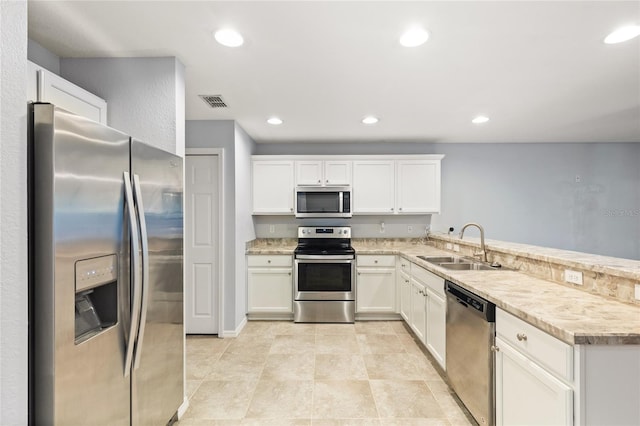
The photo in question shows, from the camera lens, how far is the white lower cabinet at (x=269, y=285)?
3926 mm

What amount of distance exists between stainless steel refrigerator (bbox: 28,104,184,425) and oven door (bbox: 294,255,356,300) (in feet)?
6.93

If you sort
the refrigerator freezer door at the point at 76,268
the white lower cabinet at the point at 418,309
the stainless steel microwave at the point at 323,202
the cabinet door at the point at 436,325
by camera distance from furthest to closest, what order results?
the stainless steel microwave at the point at 323,202, the white lower cabinet at the point at 418,309, the cabinet door at the point at 436,325, the refrigerator freezer door at the point at 76,268

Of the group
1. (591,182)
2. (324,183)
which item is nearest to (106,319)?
(324,183)

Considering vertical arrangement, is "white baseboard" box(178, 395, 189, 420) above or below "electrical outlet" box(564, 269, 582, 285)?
below

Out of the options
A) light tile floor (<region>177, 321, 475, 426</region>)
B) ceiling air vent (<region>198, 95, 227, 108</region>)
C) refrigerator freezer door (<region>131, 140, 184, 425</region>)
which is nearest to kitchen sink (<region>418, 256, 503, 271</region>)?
light tile floor (<region>177, 321, 475, 426</region>)

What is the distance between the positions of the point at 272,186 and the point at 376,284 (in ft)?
6.17

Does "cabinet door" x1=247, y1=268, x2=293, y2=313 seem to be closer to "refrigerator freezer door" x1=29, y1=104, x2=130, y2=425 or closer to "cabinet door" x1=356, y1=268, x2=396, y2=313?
"cabinet door" x1=356, y1=268, x2=396, y2=313

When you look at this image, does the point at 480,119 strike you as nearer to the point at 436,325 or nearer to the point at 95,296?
the point at 436,325

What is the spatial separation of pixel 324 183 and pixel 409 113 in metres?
1.46

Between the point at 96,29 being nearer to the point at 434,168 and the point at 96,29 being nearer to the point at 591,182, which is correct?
the point at 434,168

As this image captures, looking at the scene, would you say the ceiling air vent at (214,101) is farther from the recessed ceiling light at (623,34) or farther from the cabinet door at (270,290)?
the recessed ceiling light at (623,34)

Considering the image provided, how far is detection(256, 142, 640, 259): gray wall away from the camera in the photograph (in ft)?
15.0

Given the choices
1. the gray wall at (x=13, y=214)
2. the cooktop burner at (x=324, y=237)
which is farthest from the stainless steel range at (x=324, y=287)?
the gray wall at (x=13, y=214)

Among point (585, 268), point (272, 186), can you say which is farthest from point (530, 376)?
point (272, 186)
